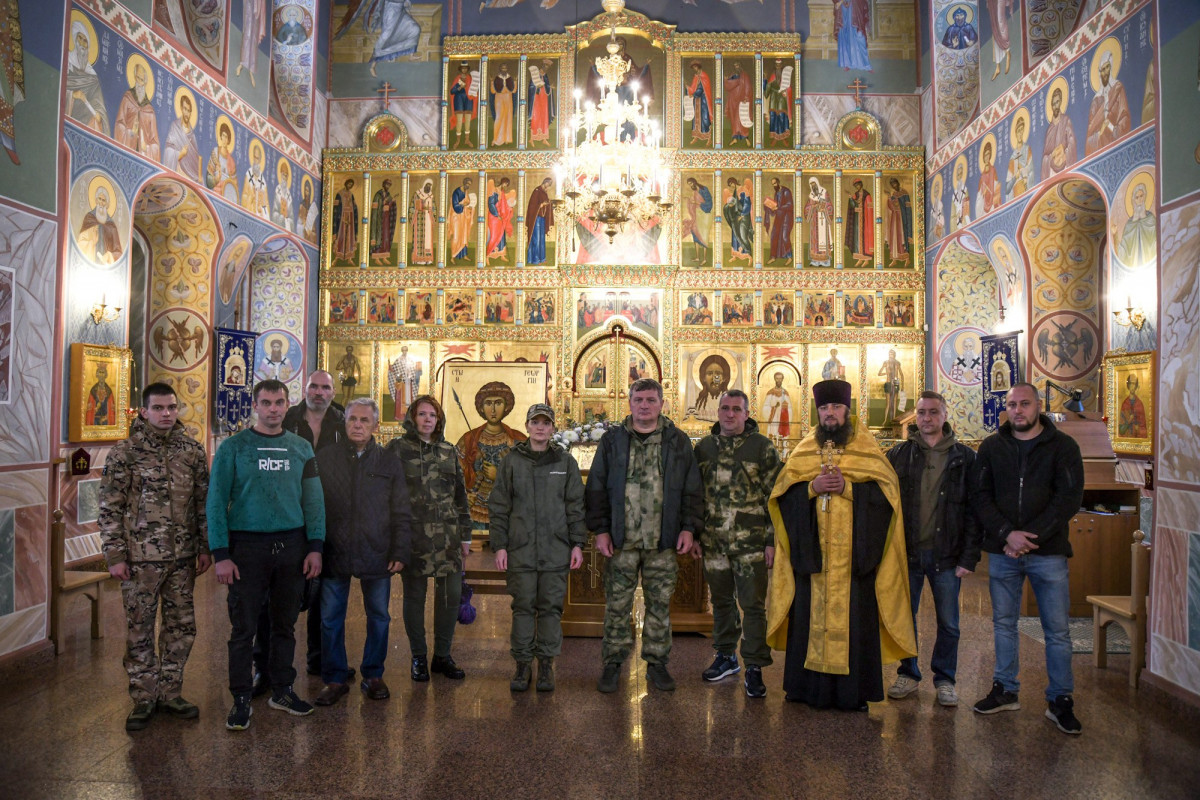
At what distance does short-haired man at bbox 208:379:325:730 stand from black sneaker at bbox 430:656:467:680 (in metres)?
0.98

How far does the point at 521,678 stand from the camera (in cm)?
488

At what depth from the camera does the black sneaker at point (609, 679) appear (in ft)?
15.9

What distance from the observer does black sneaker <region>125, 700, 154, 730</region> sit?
13.6 feet

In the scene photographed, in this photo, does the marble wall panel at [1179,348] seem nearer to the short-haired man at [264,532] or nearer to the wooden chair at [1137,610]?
the wooden chair at [1137,610]

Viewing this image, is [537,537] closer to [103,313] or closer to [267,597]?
[267,597]

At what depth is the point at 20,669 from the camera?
5184 millimetres

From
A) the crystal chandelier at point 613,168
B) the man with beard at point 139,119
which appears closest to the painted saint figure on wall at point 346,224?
the crystal chandelier at point 613,168

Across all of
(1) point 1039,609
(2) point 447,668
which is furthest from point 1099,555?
(2) point 447,668

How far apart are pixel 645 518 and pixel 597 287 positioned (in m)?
9.35

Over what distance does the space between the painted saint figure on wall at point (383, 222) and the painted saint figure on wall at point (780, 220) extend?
6.85 m

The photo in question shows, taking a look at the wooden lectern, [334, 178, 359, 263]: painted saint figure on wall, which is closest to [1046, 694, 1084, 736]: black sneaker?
the wooden lectern

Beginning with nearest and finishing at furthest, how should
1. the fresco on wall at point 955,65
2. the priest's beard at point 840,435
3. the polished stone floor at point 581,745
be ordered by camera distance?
1. the polished stone floor at point 581,745
2. the priest's beard at point 840,435
3. the fresco on wall at point 955,65

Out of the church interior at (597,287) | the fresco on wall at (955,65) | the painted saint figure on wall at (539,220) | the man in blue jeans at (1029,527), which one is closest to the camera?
the church interior at (597,287)

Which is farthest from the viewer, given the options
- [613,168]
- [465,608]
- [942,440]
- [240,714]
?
[613,168]
